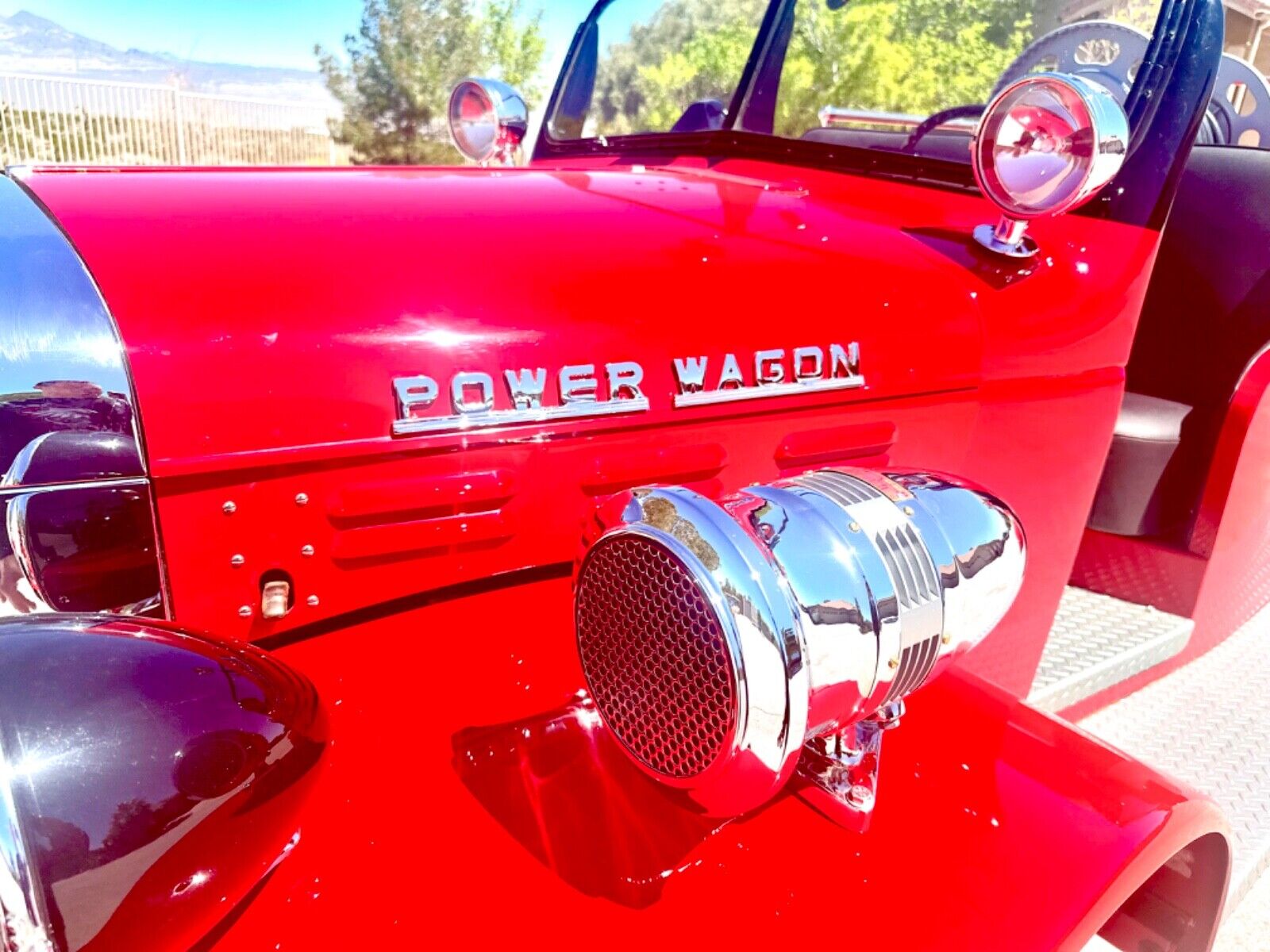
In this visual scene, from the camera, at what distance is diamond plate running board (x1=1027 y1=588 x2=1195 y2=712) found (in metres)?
1.92

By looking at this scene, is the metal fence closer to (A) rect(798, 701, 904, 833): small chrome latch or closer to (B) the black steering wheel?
(B) the black steering wheel

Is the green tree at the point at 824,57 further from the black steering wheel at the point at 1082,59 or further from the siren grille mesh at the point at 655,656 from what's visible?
the siren grille mesh at the point at 655,656

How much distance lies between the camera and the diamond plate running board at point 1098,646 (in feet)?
6.31

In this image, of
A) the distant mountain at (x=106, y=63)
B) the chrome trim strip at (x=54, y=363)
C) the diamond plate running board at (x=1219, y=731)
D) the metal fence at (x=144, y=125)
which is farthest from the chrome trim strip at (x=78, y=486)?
the distant mountain at (x=106, y=63)

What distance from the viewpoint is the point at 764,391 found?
4.34 feet

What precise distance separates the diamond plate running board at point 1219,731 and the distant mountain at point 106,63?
3341 cm

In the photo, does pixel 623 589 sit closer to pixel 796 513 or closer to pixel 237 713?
pixel 796 513

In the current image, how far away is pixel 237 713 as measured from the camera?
0.73 meters

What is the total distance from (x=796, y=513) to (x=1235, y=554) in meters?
1.82

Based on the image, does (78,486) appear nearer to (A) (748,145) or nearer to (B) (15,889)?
(B) (15,889)

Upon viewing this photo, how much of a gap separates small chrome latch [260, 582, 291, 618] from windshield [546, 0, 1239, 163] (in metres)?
1.46

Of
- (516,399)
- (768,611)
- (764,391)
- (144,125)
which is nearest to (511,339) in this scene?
(516,399)

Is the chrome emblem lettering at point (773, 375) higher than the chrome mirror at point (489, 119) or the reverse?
the reverse

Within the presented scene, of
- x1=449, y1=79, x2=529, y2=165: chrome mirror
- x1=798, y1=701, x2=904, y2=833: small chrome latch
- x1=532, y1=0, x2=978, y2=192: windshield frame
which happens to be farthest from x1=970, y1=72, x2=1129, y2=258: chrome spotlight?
x1=449, y1=79, x2=529, y2=165: chrome mirror
